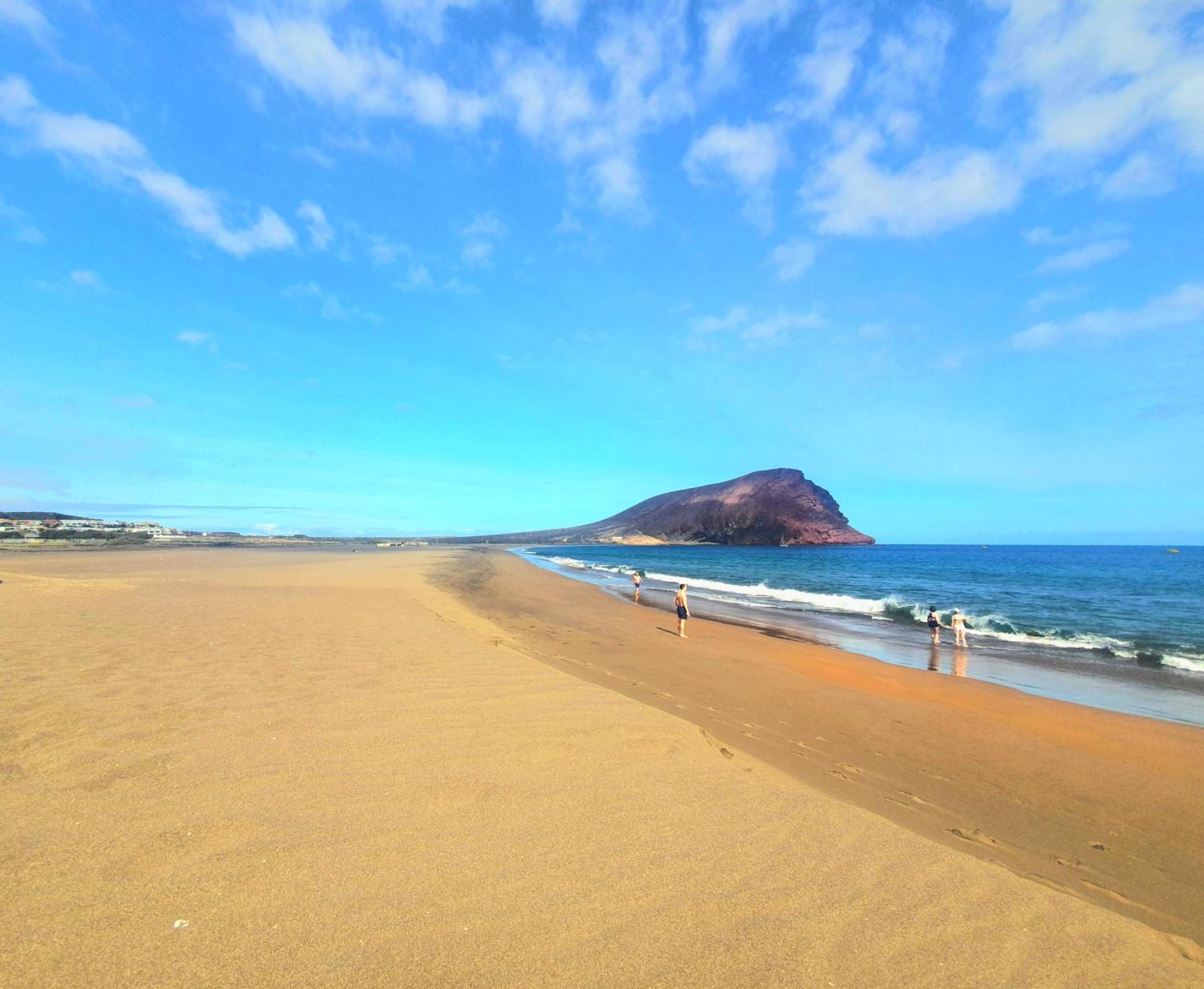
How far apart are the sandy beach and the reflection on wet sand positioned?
374cm

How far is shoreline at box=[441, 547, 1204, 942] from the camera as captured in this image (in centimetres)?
532

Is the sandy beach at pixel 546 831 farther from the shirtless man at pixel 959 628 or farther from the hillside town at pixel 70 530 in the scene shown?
the hillside town at pixel 70 530

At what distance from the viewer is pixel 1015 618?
80.7 ft

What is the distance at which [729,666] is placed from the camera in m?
13.4

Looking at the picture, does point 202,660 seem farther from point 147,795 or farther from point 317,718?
point 147,795

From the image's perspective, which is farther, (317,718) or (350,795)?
(317,718)

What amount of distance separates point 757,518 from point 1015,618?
136 meters

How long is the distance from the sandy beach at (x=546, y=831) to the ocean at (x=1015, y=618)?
4453mm

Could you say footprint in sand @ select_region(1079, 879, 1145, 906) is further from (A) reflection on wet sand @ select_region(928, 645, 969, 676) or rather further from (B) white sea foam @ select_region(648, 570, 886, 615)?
(B) white sea foam @ select_region(648, 570, 886, 615)

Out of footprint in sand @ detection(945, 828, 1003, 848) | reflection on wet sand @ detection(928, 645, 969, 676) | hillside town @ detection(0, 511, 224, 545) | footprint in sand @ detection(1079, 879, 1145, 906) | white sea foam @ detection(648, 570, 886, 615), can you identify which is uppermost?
hillside town @ detection(0, 511, 224, 545)

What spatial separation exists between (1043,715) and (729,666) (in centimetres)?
588

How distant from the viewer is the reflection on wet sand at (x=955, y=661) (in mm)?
14227

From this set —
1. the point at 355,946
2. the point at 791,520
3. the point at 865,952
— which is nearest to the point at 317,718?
the point at 355,946

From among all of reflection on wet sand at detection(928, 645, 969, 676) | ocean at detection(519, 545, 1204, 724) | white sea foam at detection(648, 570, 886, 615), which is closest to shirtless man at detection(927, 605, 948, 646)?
ocean at detection(519, 545, 1204, 724)
